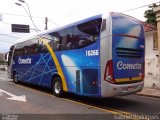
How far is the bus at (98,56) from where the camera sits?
35.6 ft

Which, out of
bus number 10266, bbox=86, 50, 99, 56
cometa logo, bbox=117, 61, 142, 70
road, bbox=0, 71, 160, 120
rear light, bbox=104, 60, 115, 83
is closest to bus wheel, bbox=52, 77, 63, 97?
road, bbox=0, 71, 160, 120

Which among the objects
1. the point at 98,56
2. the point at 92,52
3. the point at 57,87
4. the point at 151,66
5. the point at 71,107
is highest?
the point at 92,52

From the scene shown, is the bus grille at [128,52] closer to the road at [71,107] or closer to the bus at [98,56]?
the bus at [98,56]

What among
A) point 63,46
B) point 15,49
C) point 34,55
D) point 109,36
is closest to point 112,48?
point 109,36

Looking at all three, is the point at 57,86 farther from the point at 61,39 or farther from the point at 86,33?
the point at 86,33

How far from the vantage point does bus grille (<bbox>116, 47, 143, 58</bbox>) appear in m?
11.1

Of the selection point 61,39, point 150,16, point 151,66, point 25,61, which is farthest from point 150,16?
point 61,39

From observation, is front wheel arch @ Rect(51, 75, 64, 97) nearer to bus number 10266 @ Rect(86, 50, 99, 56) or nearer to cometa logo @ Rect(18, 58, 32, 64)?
bus number 10266 @ Rect(86, 50, 99, 56)

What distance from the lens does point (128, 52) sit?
37.8ft

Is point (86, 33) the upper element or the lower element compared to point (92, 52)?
upper

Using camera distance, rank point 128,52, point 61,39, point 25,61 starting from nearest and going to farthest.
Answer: point 128,52 < point 61,39 < point 25,61

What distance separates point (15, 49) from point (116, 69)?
11306mm

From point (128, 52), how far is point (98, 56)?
4.42 feet

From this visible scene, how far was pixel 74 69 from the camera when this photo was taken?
40.8 ft
